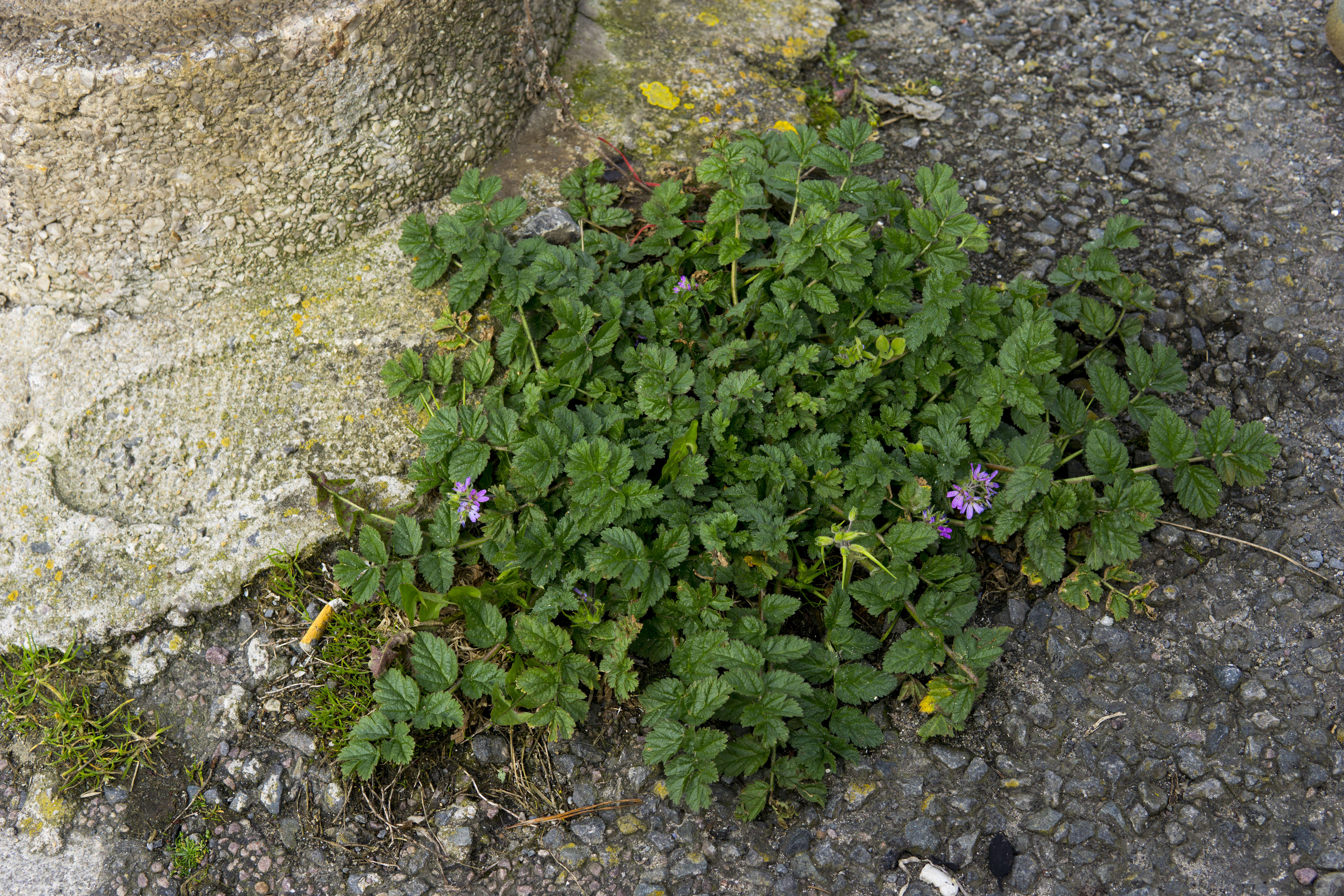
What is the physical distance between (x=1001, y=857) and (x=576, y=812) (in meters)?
1.10

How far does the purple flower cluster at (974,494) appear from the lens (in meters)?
2.52

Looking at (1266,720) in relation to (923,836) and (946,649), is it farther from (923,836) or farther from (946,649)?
(923,836)

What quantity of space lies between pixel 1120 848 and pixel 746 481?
1343 mm

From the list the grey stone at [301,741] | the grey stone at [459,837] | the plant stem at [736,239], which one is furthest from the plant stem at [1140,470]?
the grey stone at [301,741]

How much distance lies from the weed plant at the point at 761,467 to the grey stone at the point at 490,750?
127mm

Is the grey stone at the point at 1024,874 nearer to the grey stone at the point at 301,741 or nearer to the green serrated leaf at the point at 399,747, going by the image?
the green serrated leaf at the point at 399,747

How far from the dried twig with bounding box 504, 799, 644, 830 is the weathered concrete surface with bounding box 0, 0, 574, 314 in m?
2.00

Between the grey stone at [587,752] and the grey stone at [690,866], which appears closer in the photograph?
the grey stone at [690,866]

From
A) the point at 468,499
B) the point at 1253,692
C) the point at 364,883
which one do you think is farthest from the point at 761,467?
the point at 364,883

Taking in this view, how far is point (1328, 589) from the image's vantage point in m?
2.40

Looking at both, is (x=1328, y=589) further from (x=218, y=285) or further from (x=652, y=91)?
(x=218, y=285)

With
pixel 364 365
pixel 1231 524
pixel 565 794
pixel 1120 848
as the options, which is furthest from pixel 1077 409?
pixel 364 365

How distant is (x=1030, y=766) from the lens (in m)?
2.29

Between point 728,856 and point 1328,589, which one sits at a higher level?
point 1328,589
